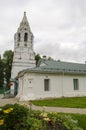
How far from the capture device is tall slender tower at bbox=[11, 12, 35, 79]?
4072 cm

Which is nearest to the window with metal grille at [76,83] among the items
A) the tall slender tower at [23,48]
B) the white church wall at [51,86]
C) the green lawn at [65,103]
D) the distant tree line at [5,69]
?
the white church wall at [51,86]

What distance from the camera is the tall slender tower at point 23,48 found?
40.7 metres

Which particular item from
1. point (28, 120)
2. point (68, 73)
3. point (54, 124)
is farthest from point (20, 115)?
point (68, 73)

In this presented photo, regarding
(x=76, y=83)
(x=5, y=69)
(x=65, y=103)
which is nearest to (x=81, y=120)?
(x=65, y=103)

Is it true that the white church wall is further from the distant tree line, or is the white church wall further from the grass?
the distant tree line

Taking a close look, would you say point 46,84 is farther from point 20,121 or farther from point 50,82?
point 20,121

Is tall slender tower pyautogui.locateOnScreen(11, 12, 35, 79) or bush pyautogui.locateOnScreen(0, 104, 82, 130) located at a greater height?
tall slender tower pyautogui.locateOnScreen(11, 12, 35, 79)

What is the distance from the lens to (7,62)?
5297cm

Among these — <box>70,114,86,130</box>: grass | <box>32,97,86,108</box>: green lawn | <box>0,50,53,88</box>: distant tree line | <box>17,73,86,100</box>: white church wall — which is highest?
<box>0,50,53,88</box>: distant tree line

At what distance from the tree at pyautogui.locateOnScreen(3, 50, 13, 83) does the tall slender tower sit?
38.5ft

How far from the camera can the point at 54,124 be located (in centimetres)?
633

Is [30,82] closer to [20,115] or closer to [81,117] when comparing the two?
[81,117]

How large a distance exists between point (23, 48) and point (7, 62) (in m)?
12.9

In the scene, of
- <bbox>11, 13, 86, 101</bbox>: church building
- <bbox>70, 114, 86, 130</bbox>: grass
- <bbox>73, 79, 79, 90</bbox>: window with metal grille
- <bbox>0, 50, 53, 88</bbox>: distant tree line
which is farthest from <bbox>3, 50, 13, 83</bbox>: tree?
<bbox>70, 114, 86, 130</bbox>: grass
